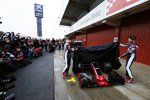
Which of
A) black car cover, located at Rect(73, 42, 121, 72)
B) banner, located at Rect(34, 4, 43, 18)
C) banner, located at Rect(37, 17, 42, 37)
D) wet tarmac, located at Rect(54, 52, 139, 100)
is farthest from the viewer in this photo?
banner, located at Rect(37, 17, 42, 37)

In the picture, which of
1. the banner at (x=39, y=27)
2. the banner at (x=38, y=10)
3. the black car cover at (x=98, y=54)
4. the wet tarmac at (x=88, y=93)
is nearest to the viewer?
the wet tarmac at (x=88, y=93)

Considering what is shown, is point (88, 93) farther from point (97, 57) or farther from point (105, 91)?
point (97, 57)

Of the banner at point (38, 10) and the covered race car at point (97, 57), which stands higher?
the banner at point (38, 10)

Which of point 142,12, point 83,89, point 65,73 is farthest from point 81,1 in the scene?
point 83,89

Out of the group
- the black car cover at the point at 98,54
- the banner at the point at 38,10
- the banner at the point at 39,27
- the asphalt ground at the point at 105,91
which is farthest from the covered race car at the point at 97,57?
the banner at the point at 38,10

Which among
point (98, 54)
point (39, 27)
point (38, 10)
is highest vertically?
point (38, 10)

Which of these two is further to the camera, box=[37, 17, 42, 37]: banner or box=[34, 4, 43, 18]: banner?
box=[37, 17, 42, 37]: banner

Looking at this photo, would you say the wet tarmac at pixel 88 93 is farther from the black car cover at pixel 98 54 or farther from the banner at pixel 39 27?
the banner at pixel 39 27

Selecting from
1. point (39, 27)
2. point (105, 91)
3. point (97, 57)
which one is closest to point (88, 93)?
point (105, 91)

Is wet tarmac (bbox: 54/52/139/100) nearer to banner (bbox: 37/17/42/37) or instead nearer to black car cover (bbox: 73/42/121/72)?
black car cover (bbox: 73/42/121/72)

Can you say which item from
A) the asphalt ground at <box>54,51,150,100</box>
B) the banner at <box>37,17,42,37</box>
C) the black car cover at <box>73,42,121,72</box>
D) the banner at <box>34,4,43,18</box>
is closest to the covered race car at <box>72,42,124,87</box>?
the black car cover at <box>73,42,121,72</box>

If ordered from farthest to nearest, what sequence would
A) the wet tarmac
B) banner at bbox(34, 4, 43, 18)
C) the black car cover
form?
banner at bbox(34, 4, 43, 18) < the black car cover < the wet tarmac

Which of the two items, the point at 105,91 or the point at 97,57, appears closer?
the point at 105,91

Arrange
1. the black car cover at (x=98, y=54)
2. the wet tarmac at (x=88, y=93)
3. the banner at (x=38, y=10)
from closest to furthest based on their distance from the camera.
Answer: the wet tarmac at (x=88, y=93), the black car cover at (x=98, y=54), the banner at (x=38, y=10)
